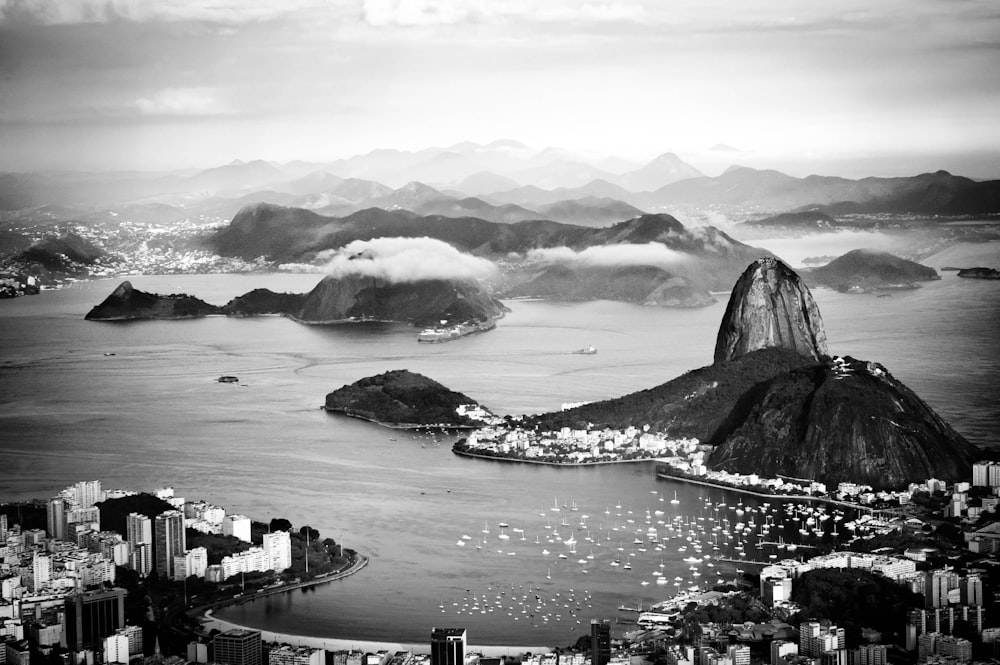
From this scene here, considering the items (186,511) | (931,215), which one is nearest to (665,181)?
(931,215)

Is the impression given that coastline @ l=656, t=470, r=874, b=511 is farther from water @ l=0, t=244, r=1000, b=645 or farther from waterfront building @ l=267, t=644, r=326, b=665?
waterfront building @ l=267, t=644, r=326, b=665

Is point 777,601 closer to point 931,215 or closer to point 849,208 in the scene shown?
point 931,215

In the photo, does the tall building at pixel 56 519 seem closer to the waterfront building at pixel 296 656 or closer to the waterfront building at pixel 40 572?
the waterfront building at pixel 40 572

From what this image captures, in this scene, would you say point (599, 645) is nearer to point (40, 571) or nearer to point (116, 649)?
point (116, 649)

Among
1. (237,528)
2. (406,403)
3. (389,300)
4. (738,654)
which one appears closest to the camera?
(738,654)

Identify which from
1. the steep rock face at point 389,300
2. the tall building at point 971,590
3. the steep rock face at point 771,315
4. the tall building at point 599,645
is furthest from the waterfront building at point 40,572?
the steep rock face at point 389,300

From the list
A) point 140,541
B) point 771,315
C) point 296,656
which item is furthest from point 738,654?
point 771,315
